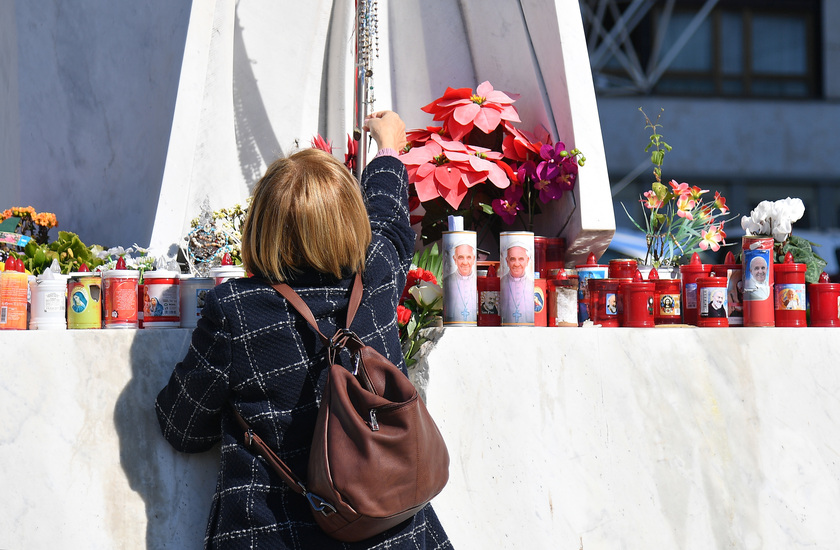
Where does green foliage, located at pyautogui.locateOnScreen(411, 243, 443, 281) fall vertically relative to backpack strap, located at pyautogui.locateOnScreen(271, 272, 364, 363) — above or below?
above

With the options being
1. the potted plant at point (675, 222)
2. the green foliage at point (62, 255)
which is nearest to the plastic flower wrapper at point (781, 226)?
the potted plant at point (675, 222)

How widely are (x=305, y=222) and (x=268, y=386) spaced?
340 mm

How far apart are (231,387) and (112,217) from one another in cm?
176

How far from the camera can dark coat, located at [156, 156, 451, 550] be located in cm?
175

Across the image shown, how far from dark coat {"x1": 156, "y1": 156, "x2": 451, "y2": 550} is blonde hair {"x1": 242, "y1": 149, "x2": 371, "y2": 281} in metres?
0.03

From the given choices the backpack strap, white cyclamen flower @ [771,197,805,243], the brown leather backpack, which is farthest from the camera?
white cyclamen flower @ [771,197,805,243]

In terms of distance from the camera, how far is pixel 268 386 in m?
1.78

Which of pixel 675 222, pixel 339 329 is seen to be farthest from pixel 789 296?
pixel 339 329

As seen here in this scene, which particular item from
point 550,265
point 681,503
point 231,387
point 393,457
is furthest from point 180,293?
point 681,503

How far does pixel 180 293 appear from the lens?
2.29 meters

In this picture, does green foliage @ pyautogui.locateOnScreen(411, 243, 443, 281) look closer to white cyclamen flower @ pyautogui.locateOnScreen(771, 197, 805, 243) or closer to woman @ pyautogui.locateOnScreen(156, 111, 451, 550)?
woman @ pyautogui.locateOnScreen(156, 111, 451, 550)

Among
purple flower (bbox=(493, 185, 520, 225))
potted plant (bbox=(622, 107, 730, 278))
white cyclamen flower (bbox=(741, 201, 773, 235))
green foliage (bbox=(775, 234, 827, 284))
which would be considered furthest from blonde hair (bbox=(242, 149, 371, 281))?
green foliage (bbox=(775, 234, 827, 284))

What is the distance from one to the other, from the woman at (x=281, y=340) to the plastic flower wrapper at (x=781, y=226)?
4.50ft

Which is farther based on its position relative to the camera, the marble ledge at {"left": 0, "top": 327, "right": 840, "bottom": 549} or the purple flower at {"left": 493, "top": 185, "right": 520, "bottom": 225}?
the purple flower at {"left": 493, "top": 185, "right": 520, "bottom": 225}
